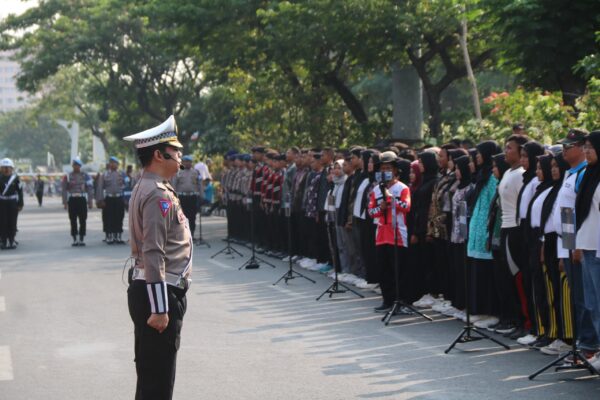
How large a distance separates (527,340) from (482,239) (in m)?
1.34

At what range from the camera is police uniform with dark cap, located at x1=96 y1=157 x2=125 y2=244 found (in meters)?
26.4

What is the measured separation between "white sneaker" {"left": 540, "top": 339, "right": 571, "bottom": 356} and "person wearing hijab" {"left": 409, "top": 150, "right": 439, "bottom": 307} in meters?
3.24

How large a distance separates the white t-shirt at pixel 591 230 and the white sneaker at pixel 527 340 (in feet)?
6.14

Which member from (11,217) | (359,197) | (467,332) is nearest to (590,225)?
(467,332)

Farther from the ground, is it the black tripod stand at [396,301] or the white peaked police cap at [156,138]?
the white peaked police cap at [156,138]

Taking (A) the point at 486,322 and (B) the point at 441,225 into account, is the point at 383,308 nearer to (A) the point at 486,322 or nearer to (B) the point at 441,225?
(B) the point at 441,225

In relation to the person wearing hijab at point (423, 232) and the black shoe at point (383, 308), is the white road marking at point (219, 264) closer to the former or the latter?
the person wearing hijab at point (423, 232)

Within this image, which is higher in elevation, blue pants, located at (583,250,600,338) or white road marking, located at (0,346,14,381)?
blue pants, located at (583,250,600,338)

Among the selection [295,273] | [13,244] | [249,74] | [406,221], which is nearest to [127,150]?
[249,74]

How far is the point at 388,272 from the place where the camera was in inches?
527

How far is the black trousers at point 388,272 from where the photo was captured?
43.9 feet

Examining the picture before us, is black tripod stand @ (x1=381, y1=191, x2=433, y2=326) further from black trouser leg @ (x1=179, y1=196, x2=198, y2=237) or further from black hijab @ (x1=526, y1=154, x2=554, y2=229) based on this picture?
black trouser leg @ (x1=179, y1=196, x2=198, y2=237)

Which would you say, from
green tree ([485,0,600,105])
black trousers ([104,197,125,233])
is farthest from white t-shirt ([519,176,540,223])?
black trousers ([104,197,125,233])

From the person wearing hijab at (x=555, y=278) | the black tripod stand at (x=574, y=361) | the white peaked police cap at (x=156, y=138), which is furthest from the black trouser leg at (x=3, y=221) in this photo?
the white peaked police cap at (x=156, y=138)
